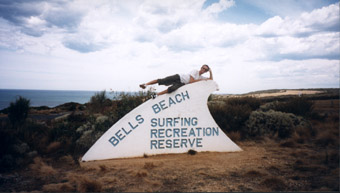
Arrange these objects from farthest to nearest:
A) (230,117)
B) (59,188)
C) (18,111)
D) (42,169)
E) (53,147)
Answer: (230,117) < (18,111) < (53,147) < (42,169) < (59,188)

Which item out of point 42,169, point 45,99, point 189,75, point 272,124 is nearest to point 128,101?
point 189,75

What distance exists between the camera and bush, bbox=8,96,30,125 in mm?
6992

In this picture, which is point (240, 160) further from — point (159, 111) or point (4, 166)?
point (4, 166)

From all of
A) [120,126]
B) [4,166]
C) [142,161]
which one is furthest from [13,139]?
[142,161]

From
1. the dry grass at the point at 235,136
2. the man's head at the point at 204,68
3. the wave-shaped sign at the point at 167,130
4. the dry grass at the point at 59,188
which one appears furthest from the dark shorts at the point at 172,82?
the dry grass at the point at 59,188

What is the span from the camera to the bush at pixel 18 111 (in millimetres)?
6992

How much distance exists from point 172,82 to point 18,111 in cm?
508

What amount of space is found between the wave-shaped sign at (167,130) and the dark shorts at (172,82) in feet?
0.41

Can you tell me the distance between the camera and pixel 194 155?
5438 mm

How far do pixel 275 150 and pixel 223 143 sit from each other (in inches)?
51.5

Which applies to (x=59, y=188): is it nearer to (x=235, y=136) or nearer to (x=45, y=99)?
(x=235, y=136)

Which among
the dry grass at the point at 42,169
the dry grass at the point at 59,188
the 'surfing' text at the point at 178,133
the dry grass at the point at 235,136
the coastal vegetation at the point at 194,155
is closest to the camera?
the dry grass at the point at 59,188

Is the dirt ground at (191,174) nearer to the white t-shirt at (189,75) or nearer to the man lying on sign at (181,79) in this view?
the man lying on sign at (181,79)

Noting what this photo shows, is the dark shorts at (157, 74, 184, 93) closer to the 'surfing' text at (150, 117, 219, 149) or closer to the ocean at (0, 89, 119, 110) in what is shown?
the 'surfing' text at (150, 117, 219, 149)
